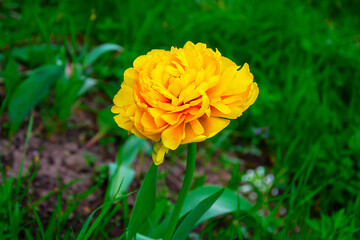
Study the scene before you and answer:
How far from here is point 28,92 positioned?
1.66m

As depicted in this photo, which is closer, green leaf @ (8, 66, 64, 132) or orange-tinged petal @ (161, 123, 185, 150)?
orange-tinged petal @ (161, 123, 185, 150)

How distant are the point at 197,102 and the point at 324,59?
1802mm

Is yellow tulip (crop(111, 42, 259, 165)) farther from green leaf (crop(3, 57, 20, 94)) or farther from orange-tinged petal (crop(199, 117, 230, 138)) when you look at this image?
green leaf (crop(3, 57, 20, 94))

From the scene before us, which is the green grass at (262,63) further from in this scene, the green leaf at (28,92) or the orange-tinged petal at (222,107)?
the orange-tinged petal at (222,107)

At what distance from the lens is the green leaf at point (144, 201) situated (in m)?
1.05

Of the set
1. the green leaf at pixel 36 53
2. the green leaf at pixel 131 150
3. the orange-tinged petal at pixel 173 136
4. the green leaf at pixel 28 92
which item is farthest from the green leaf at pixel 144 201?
the green leaf at pixel 36 53

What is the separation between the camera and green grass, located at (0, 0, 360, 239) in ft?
5.82

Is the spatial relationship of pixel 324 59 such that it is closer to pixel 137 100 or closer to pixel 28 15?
pixel 28 15

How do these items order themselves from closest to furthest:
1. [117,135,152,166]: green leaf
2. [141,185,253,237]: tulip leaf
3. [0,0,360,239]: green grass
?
[141,185,253,237]: tulip leaf < [117,135,152,166]: green leaf < [0,0,360,239]: green grass

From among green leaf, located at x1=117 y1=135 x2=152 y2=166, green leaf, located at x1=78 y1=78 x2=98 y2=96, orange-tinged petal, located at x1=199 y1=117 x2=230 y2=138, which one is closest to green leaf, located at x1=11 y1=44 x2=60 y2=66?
green leaf, located at x1=78 y1=78 x2=98 y2=96

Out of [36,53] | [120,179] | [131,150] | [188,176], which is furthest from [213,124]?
[36,53]

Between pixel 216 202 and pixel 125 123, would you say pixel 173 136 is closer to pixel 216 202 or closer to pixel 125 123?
pixel 125 123

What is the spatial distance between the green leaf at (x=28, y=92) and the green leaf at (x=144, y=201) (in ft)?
2.63

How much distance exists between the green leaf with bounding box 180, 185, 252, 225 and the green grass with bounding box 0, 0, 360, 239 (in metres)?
0.11
